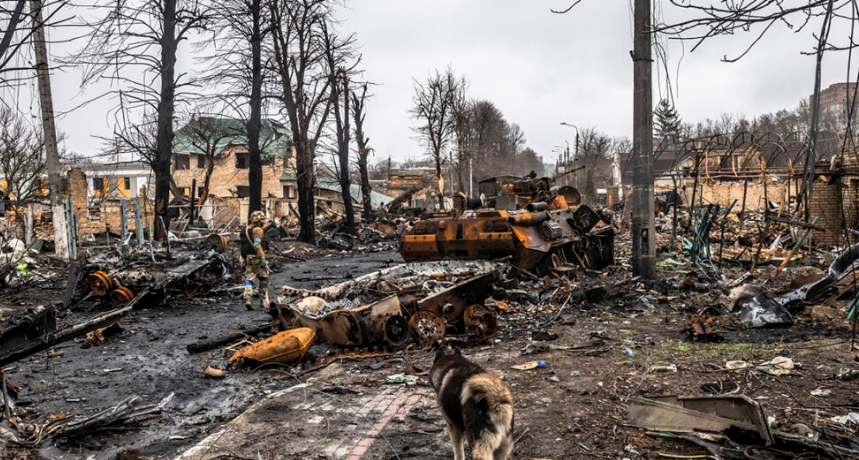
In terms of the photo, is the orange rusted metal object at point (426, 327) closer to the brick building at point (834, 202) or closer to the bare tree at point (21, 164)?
the brick building at point (834, 202)

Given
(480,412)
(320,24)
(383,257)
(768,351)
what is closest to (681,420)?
(480,412)

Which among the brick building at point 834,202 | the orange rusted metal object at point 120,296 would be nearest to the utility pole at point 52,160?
the orange rusted metal object at point 120,296

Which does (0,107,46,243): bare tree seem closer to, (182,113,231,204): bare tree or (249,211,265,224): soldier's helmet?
(182,113,231,204): bare tree

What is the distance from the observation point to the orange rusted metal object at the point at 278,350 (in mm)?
7332

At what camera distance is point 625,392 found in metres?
5.52

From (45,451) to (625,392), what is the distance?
198 inches

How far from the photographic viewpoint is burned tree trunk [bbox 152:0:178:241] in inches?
651

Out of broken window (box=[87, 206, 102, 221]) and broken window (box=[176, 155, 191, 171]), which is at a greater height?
broken window (box=[176, 155, 191, 171])

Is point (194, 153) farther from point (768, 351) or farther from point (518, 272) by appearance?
point (768, 351)

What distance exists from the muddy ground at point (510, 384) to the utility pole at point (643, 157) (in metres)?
2.12

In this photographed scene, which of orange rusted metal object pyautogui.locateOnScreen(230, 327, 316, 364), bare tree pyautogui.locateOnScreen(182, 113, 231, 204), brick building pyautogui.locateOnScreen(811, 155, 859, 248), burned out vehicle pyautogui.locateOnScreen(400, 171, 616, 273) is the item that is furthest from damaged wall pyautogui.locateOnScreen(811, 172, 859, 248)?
bare tree pyautogui.locateOnScreen(182, 113, 231, 204)

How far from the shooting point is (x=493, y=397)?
3.56 metres

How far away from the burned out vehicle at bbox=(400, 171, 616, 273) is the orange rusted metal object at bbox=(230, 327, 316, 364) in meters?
5.58

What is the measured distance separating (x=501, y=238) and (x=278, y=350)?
5981 millimetres
